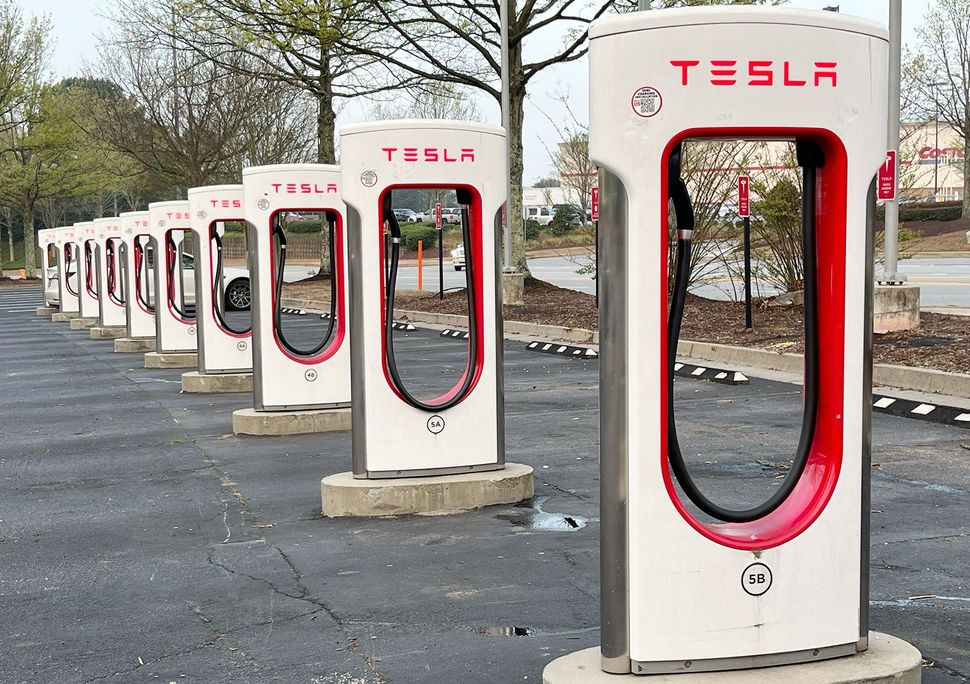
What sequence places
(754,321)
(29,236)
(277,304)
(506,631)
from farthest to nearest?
(29,236) < (754,321) < (277,304) < (506,631)

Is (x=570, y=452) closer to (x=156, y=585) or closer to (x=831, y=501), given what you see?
(x=156, y=585)

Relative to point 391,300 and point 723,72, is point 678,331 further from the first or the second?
point 391,300

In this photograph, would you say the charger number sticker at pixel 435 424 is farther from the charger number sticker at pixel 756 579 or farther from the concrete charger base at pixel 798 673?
the charger number sticker at pixel 756 579

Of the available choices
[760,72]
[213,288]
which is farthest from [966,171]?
[760,72]

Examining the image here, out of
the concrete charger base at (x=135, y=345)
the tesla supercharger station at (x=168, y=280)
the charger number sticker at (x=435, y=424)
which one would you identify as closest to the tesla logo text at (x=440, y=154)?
the charger number sticker at (x=435, y=424)

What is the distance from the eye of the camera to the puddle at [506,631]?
4.91m

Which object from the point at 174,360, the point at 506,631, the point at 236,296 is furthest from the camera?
the point at 236,296

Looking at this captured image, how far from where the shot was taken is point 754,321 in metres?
16.8

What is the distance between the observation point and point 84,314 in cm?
2766

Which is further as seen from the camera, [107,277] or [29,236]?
[29,236]

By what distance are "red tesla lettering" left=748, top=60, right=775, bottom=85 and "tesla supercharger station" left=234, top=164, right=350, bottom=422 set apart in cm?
704

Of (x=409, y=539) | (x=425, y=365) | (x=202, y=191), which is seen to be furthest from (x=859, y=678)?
(x=425, y=365)

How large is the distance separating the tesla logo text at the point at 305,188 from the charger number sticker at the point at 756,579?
725 cm

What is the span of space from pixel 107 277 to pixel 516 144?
806 centimetres
